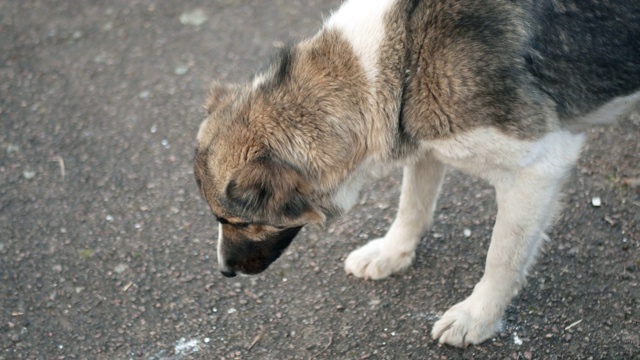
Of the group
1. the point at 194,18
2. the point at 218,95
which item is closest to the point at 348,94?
the point at 218,95

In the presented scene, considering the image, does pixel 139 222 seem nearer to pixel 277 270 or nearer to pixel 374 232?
pixel 277 270

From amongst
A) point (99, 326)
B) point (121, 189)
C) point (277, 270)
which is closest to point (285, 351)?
point (277, 270)

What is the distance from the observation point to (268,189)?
9.96 feet

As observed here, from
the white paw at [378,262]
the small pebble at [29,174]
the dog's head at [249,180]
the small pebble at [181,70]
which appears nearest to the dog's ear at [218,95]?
the dog's head at [249,180]

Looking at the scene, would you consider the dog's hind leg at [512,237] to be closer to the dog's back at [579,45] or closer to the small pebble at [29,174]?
the dog's back at [579,45]

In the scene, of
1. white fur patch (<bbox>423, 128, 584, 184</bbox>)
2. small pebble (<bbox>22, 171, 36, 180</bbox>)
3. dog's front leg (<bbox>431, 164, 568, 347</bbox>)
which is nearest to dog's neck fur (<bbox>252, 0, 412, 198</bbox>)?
white fur patch (<bbox>423, 128, 584, 184</bbox>)

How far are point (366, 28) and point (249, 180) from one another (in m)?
0.86

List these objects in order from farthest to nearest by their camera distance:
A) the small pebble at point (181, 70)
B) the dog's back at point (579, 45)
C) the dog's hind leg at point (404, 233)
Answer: the small pebble at point (181, 70) → the dog's hind leg at point (404, 233) → the dog's back at point (579, 45)

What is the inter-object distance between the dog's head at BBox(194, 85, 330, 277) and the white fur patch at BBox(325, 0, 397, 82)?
49cm

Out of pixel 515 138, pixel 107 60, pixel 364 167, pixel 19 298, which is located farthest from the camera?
pixel 107 60

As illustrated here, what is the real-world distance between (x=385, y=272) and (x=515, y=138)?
Result: 124cm

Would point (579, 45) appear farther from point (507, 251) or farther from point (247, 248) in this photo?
point (247, 248)

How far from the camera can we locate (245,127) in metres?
3.16

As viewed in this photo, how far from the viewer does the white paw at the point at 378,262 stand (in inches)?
159
